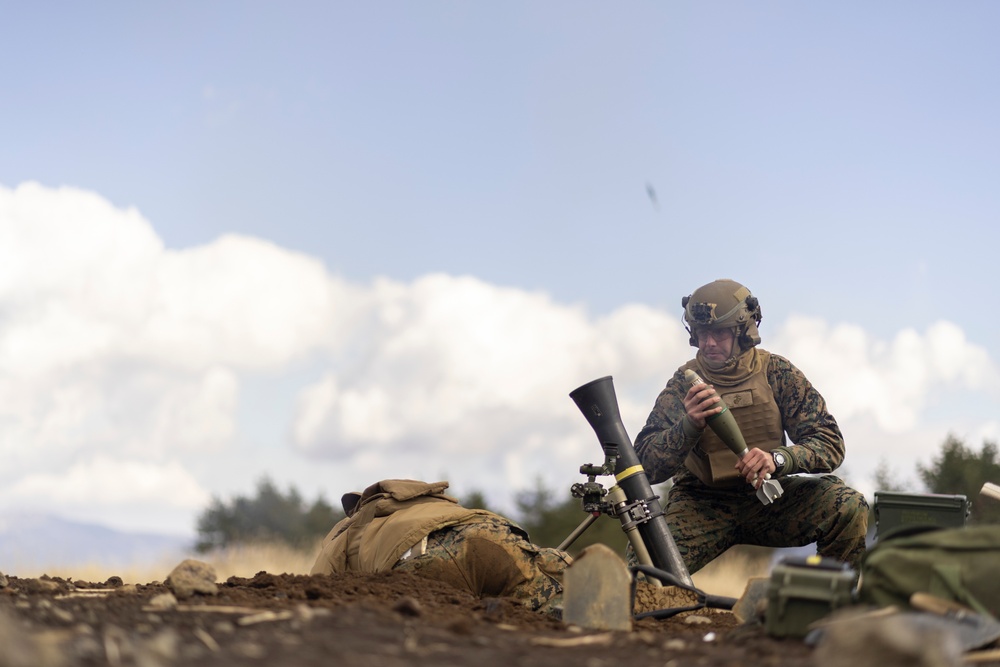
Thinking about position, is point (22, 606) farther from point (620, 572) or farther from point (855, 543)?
point (855, 543)

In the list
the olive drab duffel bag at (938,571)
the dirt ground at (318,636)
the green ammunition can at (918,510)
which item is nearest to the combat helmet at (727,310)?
the green ammunition can at (918,510)

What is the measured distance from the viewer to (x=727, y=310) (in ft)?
22.6

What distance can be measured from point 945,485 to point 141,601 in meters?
27.2

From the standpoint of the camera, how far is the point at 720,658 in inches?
131

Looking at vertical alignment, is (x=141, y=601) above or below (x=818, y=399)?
below

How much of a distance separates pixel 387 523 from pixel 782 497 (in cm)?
281

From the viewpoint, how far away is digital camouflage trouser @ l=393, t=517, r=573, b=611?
556cm

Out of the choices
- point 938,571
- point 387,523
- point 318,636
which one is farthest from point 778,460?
point 318,636

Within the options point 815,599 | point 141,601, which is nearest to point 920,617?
point 815,599

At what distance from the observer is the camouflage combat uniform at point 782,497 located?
267 inches

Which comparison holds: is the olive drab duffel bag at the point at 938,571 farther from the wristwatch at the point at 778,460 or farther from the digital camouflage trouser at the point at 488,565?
the wristwatch at the point at 778,460

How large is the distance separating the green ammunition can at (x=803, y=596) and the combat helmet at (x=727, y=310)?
324 centimetres

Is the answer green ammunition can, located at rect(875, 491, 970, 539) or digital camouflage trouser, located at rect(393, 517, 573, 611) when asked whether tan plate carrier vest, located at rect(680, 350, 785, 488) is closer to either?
green ammunition can, located at rect(875, 491, 970, 539)

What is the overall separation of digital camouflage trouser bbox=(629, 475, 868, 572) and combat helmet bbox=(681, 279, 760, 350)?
104 centimetres
